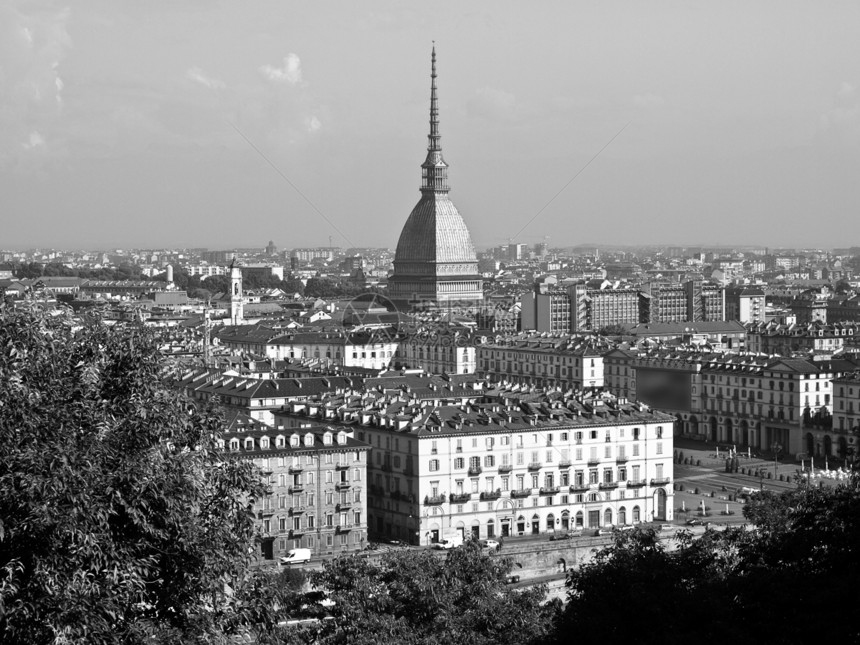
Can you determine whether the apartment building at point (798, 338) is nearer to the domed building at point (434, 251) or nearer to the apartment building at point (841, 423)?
the apartment building at point (841, 423)

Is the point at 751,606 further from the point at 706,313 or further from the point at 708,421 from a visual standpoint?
the point at 706,313

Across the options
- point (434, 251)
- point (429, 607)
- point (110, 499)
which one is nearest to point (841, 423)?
point (429, 607)

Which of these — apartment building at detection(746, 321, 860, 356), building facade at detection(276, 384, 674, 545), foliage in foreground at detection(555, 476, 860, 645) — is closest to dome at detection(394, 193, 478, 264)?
apartment building at detection(746, 321, 860, 356)

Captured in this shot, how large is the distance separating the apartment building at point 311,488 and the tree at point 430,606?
1243cm

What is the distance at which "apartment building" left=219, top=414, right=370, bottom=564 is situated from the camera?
1341 inches

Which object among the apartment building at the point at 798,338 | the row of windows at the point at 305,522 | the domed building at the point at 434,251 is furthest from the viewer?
the domed building at the point at 434,251

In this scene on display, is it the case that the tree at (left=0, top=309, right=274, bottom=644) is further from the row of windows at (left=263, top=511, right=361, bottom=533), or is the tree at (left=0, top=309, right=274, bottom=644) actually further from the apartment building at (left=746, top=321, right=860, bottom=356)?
the apartment building at (left=746, top=321, right=860, bottom=356)

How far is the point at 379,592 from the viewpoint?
20516mm

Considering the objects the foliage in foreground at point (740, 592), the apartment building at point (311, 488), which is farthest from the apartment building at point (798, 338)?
the foliage in foreground at point (740, 592)

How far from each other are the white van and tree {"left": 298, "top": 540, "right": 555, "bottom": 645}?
1123 cm

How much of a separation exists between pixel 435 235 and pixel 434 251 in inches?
43.5

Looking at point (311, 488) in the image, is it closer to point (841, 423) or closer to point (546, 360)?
point (841, 423)

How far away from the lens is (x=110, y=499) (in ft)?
38.5

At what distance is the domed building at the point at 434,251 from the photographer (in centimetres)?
10788
